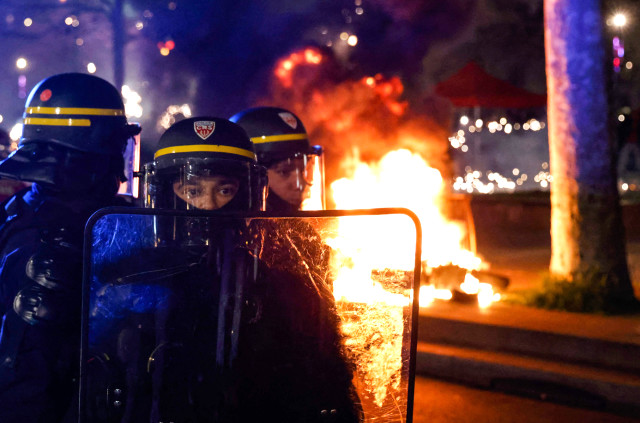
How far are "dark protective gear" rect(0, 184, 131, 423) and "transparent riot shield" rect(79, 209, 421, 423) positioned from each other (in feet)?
1.40

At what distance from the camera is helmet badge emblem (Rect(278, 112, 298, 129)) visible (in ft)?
14.5

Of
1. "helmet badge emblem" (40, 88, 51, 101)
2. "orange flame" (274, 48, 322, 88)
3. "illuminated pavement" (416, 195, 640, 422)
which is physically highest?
"orange flame" (274, 48, 322, 88)

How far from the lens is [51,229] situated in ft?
6.64

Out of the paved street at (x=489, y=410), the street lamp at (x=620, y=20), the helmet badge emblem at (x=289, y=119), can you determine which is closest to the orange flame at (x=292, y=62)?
the street lamp at (x=620, y=20)

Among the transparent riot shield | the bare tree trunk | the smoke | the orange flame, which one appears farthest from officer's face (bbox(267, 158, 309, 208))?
the orange flame

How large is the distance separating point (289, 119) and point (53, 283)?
2.74 metres

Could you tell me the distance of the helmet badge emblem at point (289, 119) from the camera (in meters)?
4.43

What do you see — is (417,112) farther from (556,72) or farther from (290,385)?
(290,385)

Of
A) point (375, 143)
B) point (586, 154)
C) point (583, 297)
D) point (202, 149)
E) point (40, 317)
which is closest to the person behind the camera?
point (40, 317)

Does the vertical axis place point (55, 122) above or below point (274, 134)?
below

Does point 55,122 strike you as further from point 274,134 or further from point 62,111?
point 274,134

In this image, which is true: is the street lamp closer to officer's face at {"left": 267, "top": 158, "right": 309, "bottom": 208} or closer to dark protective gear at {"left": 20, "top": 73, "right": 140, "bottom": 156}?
officer's face at {"left": 267, "top": 158, "right": 309, "bottom": 208}

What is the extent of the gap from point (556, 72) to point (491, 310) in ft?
9.26

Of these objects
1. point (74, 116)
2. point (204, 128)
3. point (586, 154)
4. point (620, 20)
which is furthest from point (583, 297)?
point (620, 20)
